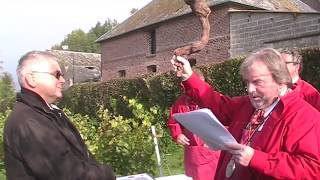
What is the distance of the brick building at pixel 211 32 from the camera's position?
65.8ft

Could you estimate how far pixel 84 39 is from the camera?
106m

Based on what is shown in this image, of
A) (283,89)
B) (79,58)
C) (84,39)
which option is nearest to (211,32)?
(283,89)

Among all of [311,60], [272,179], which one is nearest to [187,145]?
[272,179]

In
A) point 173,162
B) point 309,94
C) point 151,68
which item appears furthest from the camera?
point 151,68

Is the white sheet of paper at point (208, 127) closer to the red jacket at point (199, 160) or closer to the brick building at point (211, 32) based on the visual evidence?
the red jacket at point (199, 160)

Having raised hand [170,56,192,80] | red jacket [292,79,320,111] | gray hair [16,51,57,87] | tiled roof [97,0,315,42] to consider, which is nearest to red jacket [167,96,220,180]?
red jacket [292,79,320,111]

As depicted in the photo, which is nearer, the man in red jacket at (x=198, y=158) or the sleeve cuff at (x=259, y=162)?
the sleeve cuff at (x=259, y=162)

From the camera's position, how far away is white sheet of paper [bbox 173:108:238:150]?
302cm

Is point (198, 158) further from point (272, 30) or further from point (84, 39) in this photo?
point (84, 39)

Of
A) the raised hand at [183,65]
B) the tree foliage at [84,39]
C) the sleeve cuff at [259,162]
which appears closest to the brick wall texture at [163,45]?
the raised hand at [183,65]

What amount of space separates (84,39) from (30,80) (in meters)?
104

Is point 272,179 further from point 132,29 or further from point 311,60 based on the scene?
point 132,29

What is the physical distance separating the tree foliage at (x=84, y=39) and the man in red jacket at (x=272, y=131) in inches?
3882

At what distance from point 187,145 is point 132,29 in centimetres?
3049
